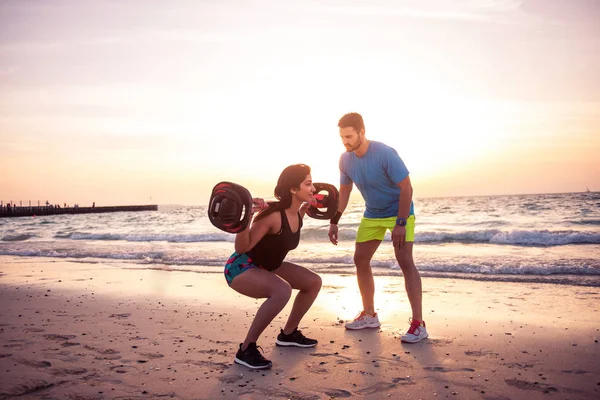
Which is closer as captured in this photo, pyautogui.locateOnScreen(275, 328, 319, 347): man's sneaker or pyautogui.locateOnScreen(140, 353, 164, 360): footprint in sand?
pyautogui.locateOnScreen(140, 353, 164, 360): footprint in sand

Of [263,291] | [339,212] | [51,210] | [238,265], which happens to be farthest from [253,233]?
[51,210]

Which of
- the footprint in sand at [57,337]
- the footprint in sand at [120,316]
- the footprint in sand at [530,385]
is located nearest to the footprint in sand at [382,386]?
the footprint in sand at [530,385]

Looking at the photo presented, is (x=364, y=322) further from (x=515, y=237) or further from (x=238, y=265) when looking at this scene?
(x=515, y=237)

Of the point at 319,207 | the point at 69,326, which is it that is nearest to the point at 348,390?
the point at 319,207

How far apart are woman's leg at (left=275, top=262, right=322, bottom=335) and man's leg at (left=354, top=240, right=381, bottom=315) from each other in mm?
696

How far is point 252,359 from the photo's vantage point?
3.79 meters

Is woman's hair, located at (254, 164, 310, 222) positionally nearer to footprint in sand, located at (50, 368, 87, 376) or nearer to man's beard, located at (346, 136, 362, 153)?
man's beard, located at (346, 136, 362, 153)

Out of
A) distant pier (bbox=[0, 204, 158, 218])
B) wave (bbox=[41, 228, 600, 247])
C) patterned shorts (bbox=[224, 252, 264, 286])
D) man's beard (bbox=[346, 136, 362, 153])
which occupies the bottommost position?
distant pier (bbox=[0, 204, 158, 218])

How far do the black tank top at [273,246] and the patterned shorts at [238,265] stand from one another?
0.13ft

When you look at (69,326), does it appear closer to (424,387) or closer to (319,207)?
(319,207)

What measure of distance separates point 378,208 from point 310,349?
Answer: 4.86 ft

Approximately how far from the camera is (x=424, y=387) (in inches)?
132

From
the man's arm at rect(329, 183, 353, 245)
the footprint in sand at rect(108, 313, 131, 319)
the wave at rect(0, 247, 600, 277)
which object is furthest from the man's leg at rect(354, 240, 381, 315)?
the wave at rect(0, 247, 600, 277)

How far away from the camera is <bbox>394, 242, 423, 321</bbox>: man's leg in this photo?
4.61 metres
